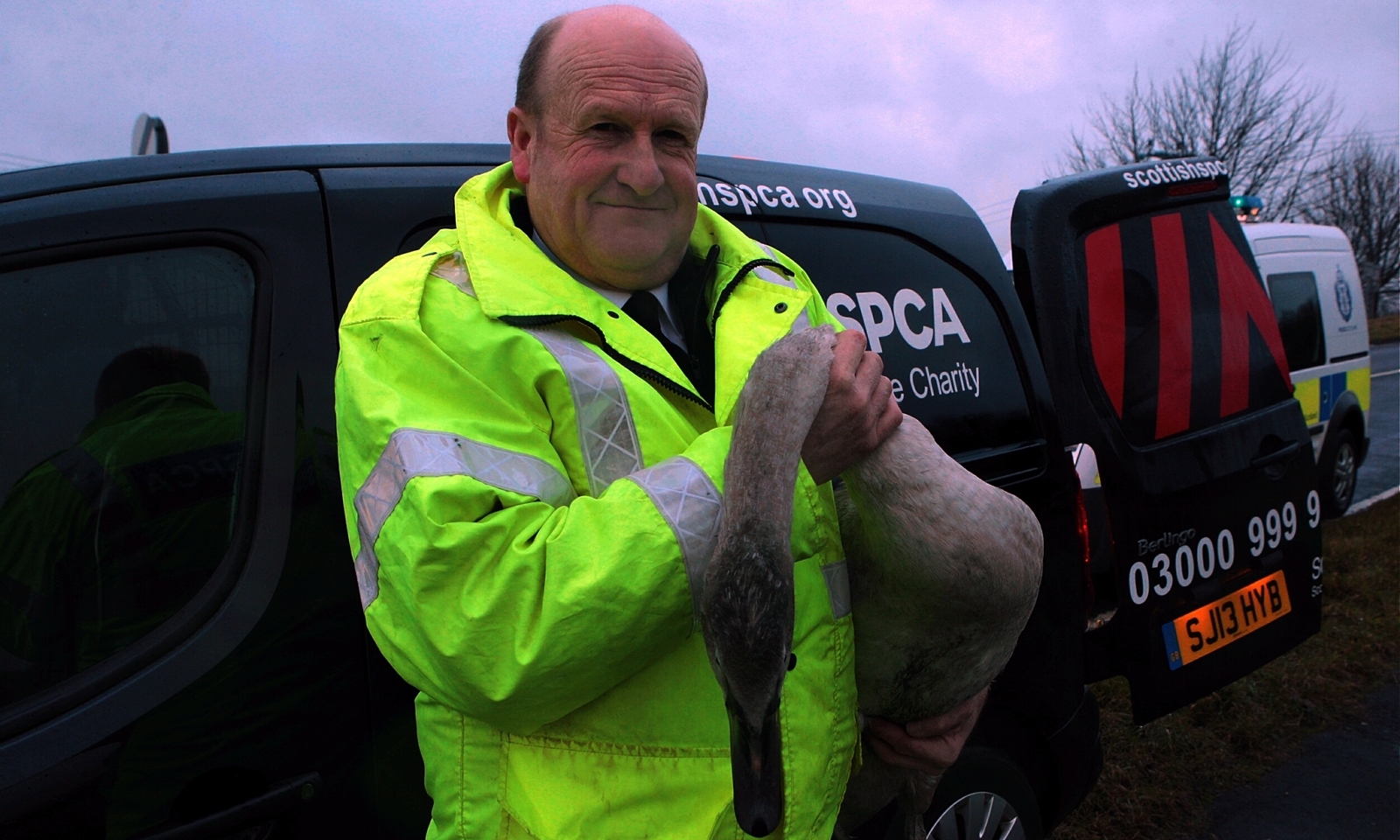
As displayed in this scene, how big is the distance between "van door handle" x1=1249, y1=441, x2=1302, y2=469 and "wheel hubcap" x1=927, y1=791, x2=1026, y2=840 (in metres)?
1.77

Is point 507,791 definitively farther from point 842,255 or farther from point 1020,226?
point 1020,226

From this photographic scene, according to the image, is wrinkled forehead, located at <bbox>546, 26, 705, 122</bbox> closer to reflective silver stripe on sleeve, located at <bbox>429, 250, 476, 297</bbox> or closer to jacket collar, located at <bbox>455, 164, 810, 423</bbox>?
jacket collar, located at <bbox>455, 164, 810, 423</bbox>

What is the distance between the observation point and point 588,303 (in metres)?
1.56

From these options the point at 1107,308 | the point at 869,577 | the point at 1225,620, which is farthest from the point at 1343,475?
the point at 869,577

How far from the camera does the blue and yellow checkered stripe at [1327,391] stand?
28.5 feet

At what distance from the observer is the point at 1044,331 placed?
10.7ft

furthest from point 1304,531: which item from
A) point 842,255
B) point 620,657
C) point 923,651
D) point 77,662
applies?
point 77,662

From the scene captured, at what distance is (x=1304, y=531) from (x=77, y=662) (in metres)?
4.23

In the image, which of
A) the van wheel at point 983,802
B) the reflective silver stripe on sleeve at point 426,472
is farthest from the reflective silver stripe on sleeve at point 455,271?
the van wheel at point 983,802

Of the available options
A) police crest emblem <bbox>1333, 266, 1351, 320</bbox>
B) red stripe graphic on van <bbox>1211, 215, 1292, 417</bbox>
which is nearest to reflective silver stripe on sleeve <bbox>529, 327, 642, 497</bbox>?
red stripe graphic on van <bbox>1211, 215, 1292, 417</bbox>

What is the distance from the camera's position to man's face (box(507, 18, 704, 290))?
1.65 metres

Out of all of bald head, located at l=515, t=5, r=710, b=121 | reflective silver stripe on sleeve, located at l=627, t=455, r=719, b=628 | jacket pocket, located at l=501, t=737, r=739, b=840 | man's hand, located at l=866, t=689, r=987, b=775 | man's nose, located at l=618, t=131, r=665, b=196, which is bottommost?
man's hand, located at l=866, t=689, r=987, b=775

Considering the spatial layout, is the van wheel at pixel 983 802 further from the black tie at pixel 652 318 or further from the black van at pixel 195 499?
the black tie at pixel 652 318

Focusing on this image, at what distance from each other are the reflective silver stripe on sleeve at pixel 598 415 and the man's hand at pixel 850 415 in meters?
0.30
